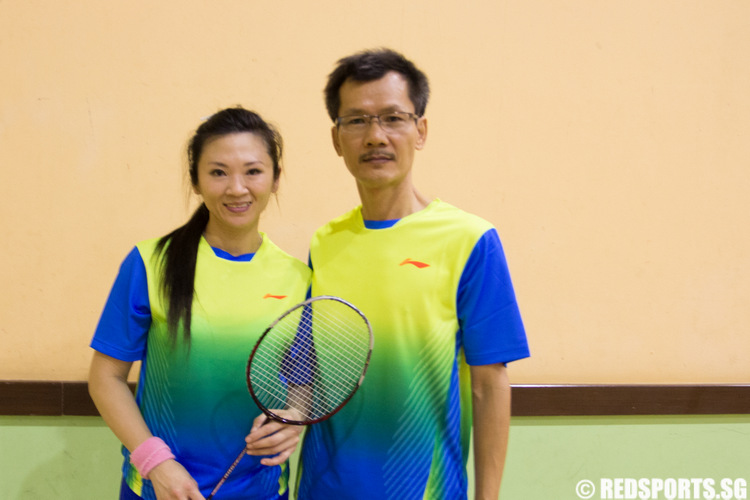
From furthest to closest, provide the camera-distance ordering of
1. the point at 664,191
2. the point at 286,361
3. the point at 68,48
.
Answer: the point at 664,191 < the point at 68,48 < the point at 286,361

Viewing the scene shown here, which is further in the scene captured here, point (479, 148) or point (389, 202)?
point (479, 148)

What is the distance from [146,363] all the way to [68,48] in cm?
129

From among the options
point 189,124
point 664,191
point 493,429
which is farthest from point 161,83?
point 664,191

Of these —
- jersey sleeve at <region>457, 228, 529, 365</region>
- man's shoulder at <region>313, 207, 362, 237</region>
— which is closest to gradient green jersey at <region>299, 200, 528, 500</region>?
jersey sleeve at <region>457, 228, 529, 365</region>

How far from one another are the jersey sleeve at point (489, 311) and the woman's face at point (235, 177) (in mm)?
600

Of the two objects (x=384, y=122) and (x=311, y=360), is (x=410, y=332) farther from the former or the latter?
(x=384, y=122)

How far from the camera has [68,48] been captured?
2.18 metres

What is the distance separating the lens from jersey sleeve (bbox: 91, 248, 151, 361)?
1.54 m

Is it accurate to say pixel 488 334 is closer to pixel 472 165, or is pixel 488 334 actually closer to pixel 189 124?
pixel 472 165

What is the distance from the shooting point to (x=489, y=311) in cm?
146

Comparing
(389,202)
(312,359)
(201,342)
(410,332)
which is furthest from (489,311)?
(201,342)

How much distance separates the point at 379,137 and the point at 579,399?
4.62 feet

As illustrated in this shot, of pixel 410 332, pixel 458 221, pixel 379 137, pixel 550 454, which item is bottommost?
pixel 550 454

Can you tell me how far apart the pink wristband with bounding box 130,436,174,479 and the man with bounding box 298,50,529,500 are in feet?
1.23
